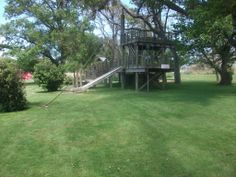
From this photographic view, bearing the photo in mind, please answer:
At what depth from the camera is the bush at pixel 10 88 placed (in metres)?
13.1

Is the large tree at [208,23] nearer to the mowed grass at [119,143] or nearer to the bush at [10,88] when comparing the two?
the mowed grass at [119,143]

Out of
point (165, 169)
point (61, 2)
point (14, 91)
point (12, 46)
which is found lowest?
point (165, 169)

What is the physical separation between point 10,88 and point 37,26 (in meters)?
32.8

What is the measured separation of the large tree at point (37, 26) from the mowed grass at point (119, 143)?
30.4 meters

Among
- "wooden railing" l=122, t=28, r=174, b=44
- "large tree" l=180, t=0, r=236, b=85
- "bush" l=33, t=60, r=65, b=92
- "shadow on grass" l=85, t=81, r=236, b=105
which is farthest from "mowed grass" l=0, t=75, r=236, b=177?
"wooden railing" l=122, t=28, r=174, b=44

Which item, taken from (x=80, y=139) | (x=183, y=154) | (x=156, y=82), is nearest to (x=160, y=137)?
(x=183, y=154)

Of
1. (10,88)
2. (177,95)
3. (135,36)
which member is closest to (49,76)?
(135,36)

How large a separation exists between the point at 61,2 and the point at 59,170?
38610mm

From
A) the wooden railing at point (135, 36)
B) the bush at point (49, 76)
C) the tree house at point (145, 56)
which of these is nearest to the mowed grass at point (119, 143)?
the tree house at point (145, 56)

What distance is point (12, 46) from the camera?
44219mm

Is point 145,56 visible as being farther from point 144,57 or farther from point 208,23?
point 208,23

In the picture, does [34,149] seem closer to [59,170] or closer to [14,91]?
[59,170]

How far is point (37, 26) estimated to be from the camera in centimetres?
4450

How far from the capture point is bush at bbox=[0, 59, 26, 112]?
13.1 m
